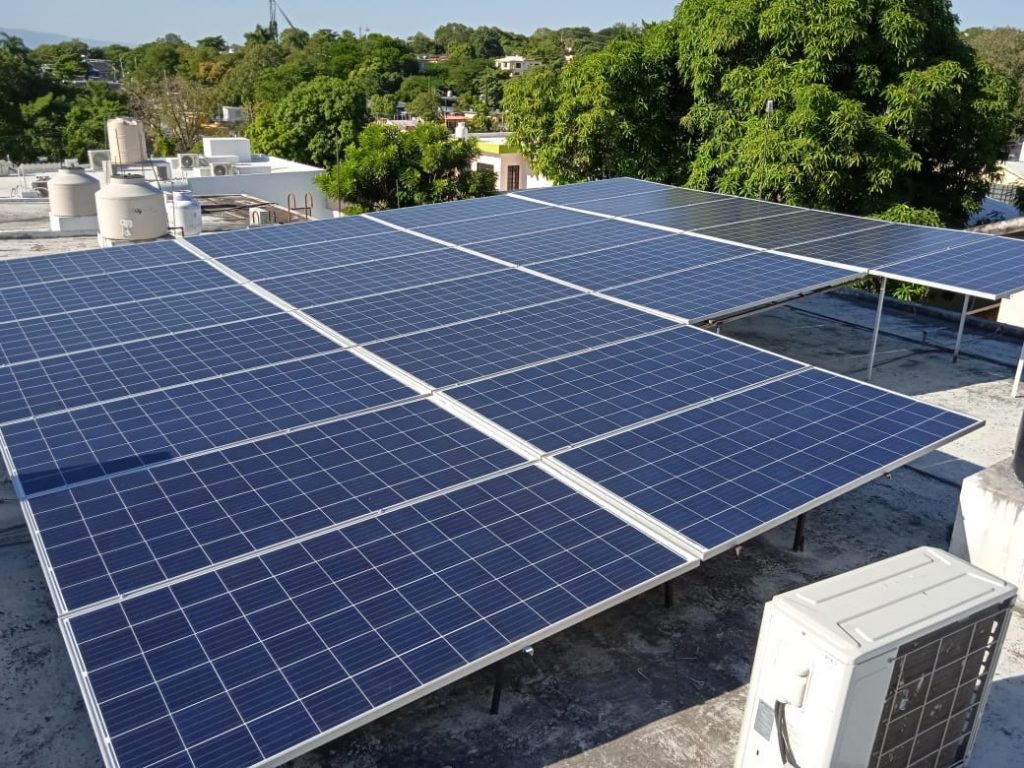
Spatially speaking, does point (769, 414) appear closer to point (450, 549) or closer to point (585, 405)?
point (585, 405)

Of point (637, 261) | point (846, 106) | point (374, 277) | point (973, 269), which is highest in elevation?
A: point (846, 106)

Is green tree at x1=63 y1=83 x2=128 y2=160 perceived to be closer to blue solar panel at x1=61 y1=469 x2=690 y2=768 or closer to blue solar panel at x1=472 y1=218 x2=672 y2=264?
blue solar panel at x1=472 y1=218 x2=672 y2=264

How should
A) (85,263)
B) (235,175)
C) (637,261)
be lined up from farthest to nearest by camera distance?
(235,175) < (637,261) < (85,263)

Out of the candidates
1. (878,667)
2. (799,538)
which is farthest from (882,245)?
(878,667)

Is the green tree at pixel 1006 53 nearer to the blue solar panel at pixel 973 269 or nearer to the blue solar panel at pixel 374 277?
the blue solar panel at pixel 973 269

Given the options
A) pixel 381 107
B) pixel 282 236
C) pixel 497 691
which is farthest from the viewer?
pixel 381 107

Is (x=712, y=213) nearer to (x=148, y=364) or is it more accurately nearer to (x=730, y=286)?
(x=730, y=286)

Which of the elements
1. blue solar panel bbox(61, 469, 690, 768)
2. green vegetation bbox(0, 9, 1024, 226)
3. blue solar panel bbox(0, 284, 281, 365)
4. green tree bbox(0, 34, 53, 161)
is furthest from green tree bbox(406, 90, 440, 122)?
blue solar panel bbox(61, 469, 690, 768)
